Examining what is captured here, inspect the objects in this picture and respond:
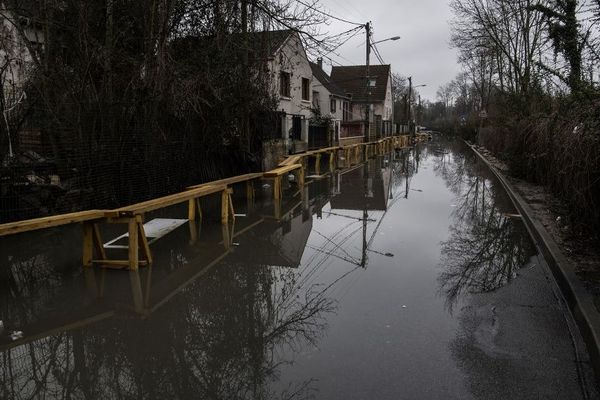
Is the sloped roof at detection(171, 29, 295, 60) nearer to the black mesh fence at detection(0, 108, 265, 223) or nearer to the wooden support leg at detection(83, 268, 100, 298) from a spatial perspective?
the black mesh fence at detection(0, 108, 265, 223)

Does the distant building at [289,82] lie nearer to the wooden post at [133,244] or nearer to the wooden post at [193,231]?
the wooden post at [193,231]

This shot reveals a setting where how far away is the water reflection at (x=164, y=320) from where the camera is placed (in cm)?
386

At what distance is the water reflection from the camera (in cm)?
386

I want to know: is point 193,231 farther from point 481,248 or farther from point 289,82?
point 289,82

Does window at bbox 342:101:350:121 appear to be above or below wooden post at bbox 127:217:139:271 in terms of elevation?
above

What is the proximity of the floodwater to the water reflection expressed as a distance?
0.06 feet

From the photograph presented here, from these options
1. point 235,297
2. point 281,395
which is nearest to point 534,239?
point 235,297

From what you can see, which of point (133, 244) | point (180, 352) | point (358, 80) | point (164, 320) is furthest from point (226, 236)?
point (358, 80)

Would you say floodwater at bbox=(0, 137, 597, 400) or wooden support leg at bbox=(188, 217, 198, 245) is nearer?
floodwater at bbox=(0, 137, 597, 400)

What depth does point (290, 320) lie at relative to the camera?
5.06 meters

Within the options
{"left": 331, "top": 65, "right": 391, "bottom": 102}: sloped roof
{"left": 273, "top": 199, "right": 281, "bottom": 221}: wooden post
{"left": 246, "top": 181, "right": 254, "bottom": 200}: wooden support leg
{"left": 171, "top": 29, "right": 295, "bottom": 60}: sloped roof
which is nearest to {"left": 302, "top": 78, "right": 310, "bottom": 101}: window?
{"left": 171, "top": 29, "right": 295, "bottom": 60}: sloped roof

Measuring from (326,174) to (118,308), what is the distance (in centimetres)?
1520

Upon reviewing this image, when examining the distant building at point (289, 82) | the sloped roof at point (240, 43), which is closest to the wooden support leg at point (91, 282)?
the sloped roof at point (240, 43)

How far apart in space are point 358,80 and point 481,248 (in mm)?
52969
